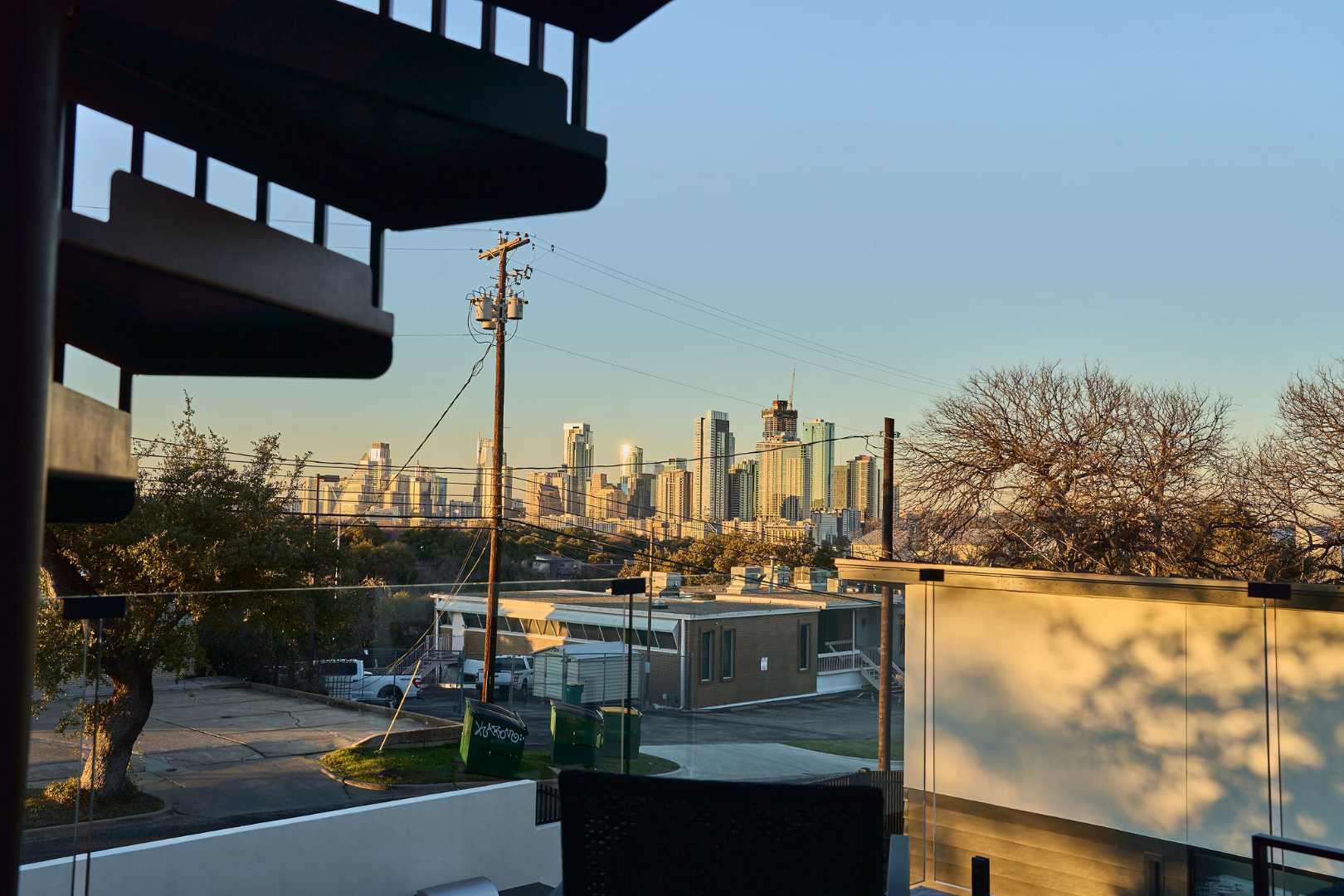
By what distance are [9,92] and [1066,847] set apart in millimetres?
8083

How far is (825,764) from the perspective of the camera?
529 inches

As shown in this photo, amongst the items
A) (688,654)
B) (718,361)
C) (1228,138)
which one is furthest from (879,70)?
(718,361)

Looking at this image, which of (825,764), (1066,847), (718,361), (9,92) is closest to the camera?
(9,92)

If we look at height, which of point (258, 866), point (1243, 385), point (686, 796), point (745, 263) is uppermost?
point (745, 263)

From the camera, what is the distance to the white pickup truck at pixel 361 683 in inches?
295

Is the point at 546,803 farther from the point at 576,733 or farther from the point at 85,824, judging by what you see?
the point at 85,824

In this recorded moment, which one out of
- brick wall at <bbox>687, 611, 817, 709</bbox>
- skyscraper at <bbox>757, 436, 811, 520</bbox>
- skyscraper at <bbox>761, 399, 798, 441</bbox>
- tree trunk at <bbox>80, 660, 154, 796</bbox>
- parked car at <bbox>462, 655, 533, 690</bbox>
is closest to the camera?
tree trunk at <bbox>80, 660, 154, 796</bbox>

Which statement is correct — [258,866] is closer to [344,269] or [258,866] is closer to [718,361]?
[344,269]

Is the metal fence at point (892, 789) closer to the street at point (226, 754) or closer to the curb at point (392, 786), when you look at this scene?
the curb at point (392, 786)

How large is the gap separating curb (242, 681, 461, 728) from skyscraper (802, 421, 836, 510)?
3001 centimetres

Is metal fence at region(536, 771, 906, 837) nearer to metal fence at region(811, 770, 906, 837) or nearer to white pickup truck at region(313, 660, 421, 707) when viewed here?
metal fence at region(811, 770, 906, 837)

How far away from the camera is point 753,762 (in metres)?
12.1

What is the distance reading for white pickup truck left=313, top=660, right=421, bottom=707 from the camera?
7496 millimetres

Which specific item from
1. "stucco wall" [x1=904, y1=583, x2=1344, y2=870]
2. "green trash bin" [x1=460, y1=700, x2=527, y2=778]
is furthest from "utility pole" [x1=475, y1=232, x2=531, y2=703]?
"stucco wall" [x1=904, y1=583, x2=1344, y2=870]
